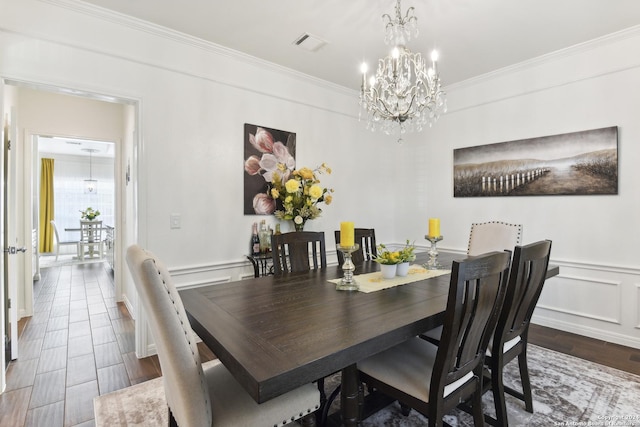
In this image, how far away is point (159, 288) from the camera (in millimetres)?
1007

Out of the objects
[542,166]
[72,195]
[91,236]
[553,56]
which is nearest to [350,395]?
[542,166]

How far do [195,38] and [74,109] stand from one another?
220cm

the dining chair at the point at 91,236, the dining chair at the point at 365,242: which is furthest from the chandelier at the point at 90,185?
the dining chair at the point at 365,242

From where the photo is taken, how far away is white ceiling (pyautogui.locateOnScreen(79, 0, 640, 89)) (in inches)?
95.0

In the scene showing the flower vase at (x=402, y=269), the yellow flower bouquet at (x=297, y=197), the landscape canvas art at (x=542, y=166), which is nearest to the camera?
the flower vase at (x=402, y=269)

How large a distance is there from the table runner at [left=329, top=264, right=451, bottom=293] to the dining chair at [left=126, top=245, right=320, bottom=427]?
749 millimetres

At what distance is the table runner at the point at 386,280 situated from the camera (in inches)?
73.1

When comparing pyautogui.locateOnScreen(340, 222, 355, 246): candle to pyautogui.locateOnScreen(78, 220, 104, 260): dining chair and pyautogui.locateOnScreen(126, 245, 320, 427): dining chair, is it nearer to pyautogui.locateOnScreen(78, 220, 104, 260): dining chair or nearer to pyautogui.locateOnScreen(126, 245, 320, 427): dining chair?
pyautogui.locateOnScreen(126, 245, 320, 427): dining chair

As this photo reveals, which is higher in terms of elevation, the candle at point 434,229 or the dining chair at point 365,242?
the candle at point 434,229

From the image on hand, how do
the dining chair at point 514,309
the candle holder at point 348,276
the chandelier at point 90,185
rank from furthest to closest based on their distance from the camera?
the chandelier at point 90,185 → the candle holder at point 348,276 → the dining chair at point 514,309

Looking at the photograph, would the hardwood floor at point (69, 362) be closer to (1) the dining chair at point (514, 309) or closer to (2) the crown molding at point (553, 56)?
Answer: (1) the dining chair at point (514, 309)

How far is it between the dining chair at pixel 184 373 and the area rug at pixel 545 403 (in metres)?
0.92

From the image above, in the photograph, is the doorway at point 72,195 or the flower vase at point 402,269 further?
the doorway at point 72,195

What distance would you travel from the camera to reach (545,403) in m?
2.03
